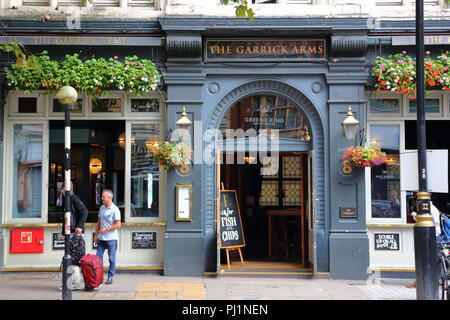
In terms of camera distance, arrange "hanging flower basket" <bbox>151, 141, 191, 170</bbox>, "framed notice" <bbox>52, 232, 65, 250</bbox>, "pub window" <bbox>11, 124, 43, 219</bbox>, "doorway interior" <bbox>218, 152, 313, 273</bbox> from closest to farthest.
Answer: "hanging flower basket" <bbox>151, 141, 191, 170</bbox> → "framed notice" <bbox>52, 232, 65, 250</bbox> → "pub window" <bbox>11, 124, 43, 219</bbox> → "doorway interior" <bbox>218, 152, 313, 273</bbox>

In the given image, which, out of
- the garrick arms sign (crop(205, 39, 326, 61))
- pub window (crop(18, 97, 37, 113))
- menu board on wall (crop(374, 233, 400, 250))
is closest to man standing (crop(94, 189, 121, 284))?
pub window (crop(18, 97, 37, 113))

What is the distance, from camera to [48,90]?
38.4 ft

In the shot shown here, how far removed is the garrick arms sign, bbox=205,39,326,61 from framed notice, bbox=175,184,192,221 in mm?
2921

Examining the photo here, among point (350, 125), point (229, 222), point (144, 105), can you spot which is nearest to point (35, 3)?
point (144, 105)

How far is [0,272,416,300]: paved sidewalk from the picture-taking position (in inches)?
381

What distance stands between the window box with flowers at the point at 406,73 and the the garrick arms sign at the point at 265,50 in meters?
1.34

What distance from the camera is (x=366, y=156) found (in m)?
11.1

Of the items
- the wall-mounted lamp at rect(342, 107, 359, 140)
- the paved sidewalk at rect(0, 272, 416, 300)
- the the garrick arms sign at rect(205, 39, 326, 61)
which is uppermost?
the the garrick arms sign at rect(205, 39, 326, 61)

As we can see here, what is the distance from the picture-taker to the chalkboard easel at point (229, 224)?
39.4 ft

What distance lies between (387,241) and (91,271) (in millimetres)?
6401

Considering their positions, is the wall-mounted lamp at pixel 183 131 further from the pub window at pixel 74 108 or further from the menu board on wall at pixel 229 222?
the pub window at pixel 74 108

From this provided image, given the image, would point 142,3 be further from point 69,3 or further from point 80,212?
point 80,212

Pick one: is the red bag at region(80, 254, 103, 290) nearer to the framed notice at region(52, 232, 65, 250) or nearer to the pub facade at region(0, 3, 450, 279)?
the pub facade at region(0, 3, 450, 279)

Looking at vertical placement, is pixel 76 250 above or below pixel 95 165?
below
